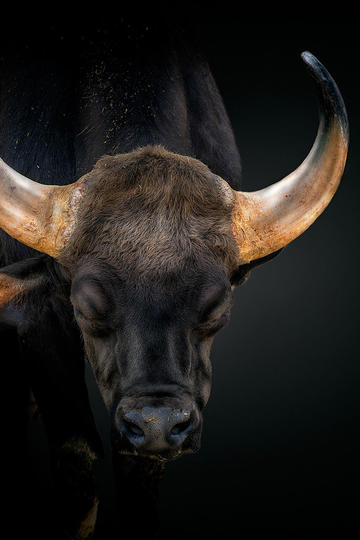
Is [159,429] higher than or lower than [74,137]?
lower

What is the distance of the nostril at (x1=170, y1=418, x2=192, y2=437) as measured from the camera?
7.12 feet

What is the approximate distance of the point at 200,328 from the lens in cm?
236

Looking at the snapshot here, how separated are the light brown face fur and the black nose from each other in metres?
0.45

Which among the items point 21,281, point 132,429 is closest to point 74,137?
point 21,281


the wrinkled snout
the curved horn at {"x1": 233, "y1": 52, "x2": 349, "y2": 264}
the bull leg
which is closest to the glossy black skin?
the bull leg

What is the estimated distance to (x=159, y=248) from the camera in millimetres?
2281

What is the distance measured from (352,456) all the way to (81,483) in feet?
5.70

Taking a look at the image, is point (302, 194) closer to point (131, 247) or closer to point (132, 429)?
point (131, 247)

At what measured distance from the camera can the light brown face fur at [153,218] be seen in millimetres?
2291

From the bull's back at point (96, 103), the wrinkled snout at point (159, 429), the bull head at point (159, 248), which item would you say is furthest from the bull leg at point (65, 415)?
the wrinkled snout at point (159, 429)

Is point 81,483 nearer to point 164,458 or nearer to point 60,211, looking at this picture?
point 164,458

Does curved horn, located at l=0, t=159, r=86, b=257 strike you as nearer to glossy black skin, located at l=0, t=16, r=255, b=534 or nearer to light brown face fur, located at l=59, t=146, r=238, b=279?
light brown face fur, located at l=59, t=146, r=238, b=279

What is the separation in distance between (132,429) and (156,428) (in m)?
0.10

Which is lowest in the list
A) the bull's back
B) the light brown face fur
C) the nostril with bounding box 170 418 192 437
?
the nostril with bounding box 170 418 192 437
